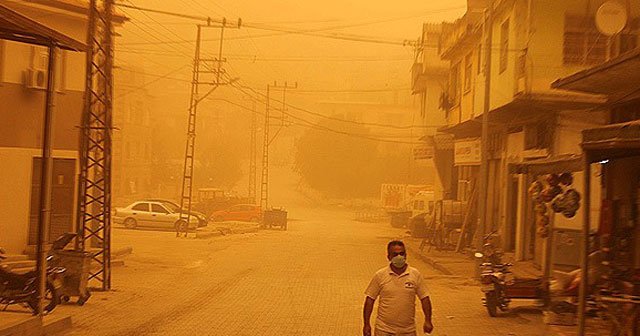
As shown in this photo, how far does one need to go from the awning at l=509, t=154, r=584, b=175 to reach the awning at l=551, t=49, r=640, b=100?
1.29 metres

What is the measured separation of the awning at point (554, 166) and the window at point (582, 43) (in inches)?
267

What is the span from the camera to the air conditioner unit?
22.2 metres

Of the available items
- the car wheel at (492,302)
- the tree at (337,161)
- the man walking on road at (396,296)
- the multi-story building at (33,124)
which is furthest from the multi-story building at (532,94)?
the tree at (337,161)

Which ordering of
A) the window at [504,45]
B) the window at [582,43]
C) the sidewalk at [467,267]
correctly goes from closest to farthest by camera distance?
the sidewalk at [467,267] < the window at [582,43] < the window at [504,45]

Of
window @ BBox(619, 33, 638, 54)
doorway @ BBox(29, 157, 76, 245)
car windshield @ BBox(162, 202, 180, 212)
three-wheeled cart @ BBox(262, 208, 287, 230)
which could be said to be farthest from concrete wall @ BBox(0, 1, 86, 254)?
three-wheeled cart @ BBox(262, 208, 287, 230)

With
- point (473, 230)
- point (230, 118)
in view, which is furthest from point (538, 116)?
point (230, 118)

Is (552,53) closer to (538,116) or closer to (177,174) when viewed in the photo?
(538,116)

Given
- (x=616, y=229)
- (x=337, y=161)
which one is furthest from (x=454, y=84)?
(x=337, y=161)

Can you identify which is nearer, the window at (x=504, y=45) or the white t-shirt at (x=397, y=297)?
the white t-shirt at (x=397, y=297)

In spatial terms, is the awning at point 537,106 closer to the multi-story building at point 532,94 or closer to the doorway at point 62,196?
the multi-story building at point 532,94

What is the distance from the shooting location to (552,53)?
20938 millimetres

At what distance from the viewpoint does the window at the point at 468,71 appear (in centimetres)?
3181

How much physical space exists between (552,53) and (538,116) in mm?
2529

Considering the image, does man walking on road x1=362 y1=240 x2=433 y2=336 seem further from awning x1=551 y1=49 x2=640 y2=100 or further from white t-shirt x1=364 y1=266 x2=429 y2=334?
awning x1=551 y1=49 x2=640 y2=100
